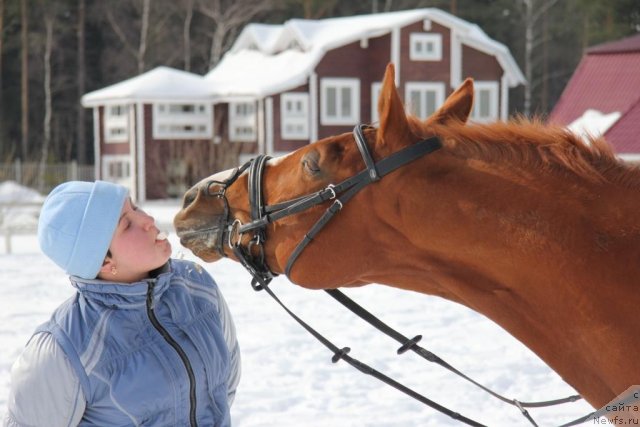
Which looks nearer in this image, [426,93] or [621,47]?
[621,47]

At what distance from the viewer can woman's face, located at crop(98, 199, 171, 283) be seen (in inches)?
108

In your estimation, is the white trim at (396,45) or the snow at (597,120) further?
the white trim at (396,45)

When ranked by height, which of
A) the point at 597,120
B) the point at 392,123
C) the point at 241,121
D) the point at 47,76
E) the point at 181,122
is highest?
the point at 392,123

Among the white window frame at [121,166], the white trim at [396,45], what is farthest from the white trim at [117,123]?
the white trim at [396,45]

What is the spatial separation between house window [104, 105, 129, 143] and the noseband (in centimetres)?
3192

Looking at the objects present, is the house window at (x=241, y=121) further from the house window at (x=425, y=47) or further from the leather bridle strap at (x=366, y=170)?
the leather bridle strap at (x=366, y=170)

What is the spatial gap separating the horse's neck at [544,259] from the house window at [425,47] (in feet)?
103

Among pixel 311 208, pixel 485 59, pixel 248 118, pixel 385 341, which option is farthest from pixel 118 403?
pixel 485 59

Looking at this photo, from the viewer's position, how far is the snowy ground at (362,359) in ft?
18.6

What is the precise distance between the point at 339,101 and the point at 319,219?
30.4 meters

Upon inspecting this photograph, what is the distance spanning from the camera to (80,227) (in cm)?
265

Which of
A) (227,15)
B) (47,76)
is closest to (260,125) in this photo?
(227,15)

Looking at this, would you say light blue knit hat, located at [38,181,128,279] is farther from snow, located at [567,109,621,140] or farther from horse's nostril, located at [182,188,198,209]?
snow, located at [567,109,621,140]

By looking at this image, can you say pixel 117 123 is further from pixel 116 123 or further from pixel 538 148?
pixel 538 148
